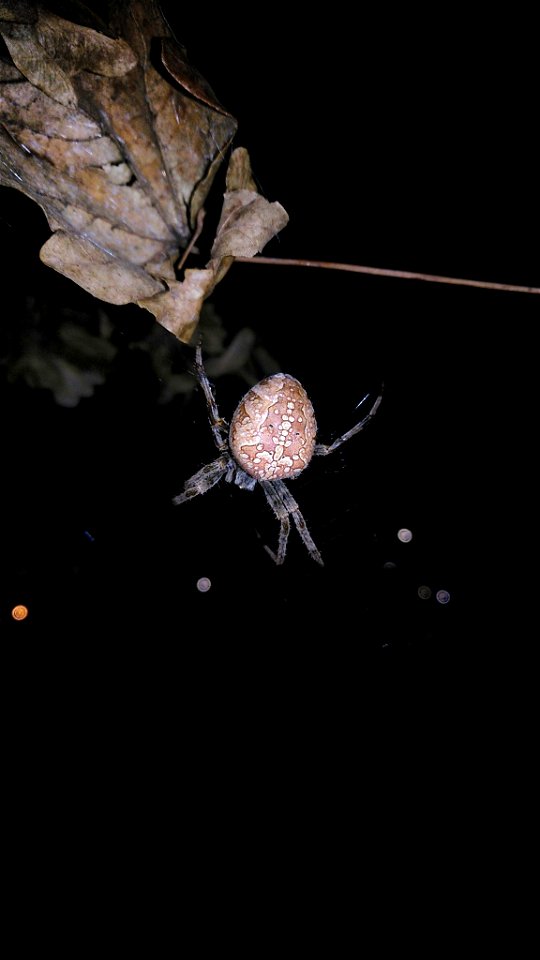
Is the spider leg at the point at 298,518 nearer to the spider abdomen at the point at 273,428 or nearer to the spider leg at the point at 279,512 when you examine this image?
the spider leg at the point at 279,512

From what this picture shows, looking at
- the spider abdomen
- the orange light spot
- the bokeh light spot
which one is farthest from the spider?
the orange light spot

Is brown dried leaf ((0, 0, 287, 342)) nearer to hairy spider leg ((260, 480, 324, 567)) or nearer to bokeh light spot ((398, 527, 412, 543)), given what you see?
hairy spider leg ((260, 480, 324, 567))

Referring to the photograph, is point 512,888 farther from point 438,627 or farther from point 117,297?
point 117,297

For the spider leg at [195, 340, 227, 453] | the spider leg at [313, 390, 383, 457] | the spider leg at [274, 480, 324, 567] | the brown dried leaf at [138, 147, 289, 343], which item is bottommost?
the spider leg at [274, 480, 324, 567]

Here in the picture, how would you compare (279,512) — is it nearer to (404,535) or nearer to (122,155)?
(404,535)

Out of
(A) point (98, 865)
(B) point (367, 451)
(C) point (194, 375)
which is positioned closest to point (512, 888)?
(A) point (98, 865)
